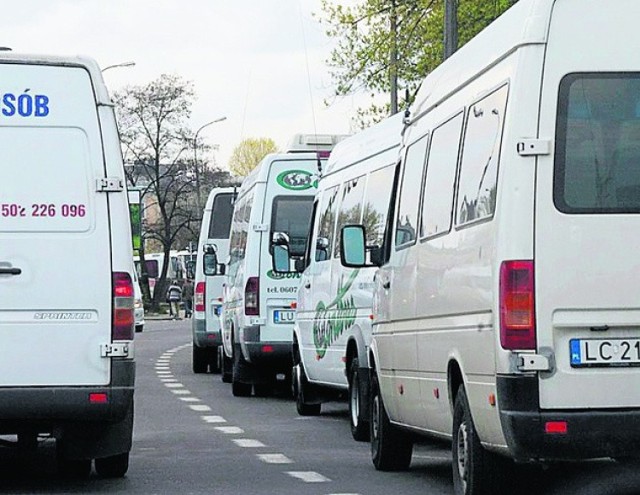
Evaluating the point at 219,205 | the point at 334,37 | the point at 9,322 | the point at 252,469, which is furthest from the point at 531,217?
the point at 334,37

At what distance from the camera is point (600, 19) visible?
341 inches

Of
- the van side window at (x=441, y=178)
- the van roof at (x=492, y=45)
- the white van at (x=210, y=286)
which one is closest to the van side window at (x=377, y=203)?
the van roof at (x=492, y=45)

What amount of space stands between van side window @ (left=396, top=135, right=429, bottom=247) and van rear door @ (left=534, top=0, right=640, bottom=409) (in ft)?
8.81

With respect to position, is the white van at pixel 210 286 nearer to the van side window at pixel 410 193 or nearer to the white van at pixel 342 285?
the white van at pixel 342 285

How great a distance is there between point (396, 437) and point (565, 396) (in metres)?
4.39

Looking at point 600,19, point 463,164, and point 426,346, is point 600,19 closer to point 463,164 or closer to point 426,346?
point 463,164

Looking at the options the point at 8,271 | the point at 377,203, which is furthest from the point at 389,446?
the point at 8,271

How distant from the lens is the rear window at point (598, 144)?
28.2 feet

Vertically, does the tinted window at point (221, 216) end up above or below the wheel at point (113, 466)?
above

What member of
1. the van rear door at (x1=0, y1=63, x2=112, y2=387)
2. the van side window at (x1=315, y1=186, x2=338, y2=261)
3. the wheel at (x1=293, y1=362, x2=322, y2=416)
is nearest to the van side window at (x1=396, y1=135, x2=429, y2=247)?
the van rear door at (x1=0, y1=63, x2=112, y2=387)

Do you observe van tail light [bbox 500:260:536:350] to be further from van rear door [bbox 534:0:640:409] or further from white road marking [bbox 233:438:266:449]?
white road marking [bbox 233:438:266:449]

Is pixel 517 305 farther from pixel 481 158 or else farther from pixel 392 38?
pixel 392 38

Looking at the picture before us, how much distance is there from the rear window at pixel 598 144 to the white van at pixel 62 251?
11.6 feet

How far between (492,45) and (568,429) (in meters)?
2.14
